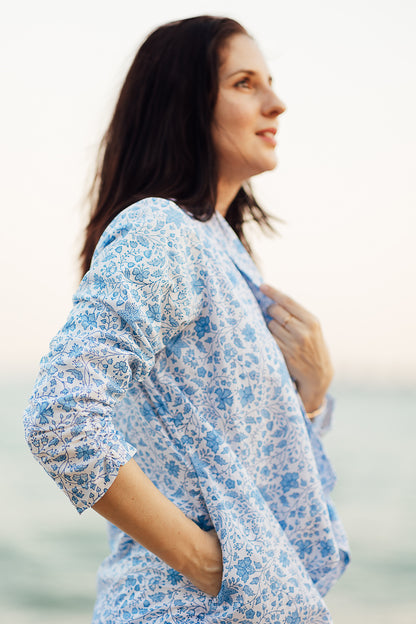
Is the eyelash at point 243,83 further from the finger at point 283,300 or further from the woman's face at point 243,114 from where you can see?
the finger at point 283,300

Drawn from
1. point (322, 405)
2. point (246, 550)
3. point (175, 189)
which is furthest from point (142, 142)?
point (246, 550)

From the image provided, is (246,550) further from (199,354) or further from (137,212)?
(137,212)

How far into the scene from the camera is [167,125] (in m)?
1.35


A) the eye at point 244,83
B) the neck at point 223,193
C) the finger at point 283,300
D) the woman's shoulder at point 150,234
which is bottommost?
the finger at point 283,300

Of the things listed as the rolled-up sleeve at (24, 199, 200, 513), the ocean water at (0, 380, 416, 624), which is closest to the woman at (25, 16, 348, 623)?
the rolled-up sleeve at (24, 199, 200, 513)

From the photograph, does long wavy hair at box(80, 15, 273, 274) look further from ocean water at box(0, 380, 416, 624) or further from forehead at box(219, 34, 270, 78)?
ocean water at box(0, 380, 416, 624)

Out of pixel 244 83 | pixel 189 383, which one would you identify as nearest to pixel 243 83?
pixel 244 83

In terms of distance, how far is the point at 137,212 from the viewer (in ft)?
3.44

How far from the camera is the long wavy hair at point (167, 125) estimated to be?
1.32m

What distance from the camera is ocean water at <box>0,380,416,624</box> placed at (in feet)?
20.1

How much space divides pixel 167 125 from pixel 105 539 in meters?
7.19

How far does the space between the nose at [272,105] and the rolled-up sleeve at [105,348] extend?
454 mm

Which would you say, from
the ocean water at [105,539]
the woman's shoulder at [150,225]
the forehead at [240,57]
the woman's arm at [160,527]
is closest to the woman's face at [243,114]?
the forehead at [240,57]

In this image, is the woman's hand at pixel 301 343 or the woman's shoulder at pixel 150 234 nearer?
the woman's shoulder at pixel 150 234
